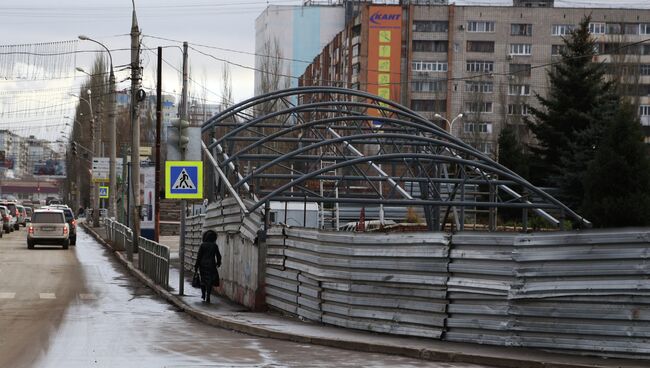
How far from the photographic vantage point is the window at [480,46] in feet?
330

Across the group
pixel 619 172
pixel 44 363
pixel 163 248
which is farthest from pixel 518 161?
pixel 44 363

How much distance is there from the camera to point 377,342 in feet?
51.0

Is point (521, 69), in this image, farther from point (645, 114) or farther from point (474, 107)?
point (645, 114)

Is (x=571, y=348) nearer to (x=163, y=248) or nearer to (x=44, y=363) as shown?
(x=44, y=363)

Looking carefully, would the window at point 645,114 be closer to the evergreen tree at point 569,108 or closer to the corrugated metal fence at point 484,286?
the evergreen tree at point 569,108

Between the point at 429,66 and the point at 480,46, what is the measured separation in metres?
5.08

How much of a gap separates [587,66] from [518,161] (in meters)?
6.40

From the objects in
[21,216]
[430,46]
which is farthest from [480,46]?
[21,216]

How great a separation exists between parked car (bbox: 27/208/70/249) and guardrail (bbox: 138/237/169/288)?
17.4 m

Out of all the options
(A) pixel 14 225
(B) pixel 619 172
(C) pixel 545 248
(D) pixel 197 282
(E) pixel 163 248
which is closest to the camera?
(C) pixel 545 248

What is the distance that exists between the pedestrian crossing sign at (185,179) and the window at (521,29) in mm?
79565

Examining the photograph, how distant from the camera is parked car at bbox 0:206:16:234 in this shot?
70312 mm

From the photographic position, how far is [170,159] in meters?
24.9

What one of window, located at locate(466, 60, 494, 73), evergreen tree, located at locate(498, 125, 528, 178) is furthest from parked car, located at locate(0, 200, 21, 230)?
window, located at locate(466, 60, 494, 73)
